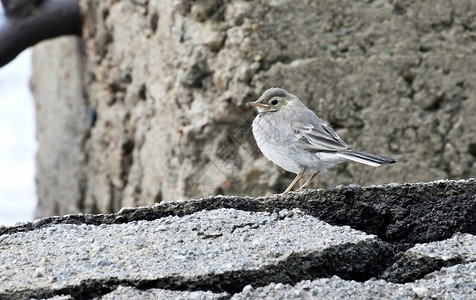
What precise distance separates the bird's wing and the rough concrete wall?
16.1ft

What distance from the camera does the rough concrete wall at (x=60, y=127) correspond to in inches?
342

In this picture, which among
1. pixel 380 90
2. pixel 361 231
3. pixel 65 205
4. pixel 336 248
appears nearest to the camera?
pixel 336 248

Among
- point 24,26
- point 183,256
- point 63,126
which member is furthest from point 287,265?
point 63,126

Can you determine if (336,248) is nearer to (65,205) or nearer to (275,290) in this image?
(275,290)

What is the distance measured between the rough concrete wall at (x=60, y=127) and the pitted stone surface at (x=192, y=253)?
5.81 metres

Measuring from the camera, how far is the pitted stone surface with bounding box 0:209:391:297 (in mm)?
2496

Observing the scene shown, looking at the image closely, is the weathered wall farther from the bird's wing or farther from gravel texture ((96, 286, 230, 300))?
gravel texture ((96, 286, 230, 300))

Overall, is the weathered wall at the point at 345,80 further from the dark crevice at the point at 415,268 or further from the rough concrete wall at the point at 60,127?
the dark crevice at the point at 415,268

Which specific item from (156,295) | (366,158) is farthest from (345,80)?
(156,295)

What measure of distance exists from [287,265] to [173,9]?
4385mm

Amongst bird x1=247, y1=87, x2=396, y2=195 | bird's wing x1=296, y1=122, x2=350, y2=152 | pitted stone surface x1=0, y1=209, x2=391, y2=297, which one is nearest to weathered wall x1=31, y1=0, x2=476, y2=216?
bird x1=247, y1=87, x2=396, y2=195

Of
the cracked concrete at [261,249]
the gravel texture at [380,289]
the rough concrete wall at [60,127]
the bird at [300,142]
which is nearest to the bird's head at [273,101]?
the bird at [300,142]

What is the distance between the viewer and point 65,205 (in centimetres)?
897

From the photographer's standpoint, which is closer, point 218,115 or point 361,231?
point 361,231
